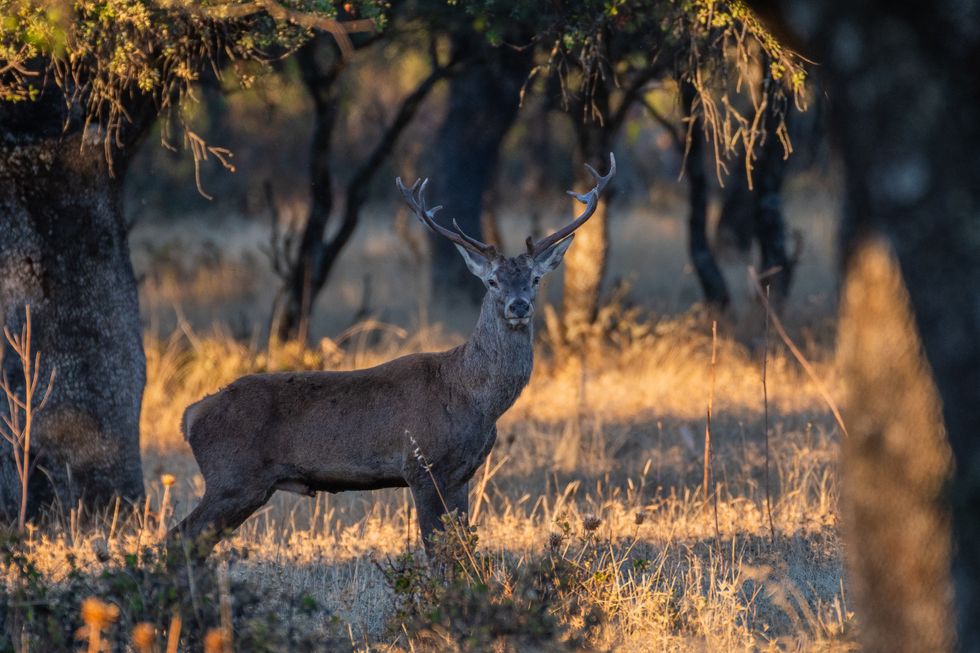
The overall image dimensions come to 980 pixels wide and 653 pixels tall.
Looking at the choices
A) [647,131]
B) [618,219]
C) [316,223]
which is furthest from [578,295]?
[647,131]

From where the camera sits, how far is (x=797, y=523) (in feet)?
24.4

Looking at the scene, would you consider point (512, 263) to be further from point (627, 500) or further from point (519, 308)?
point (627, 500)

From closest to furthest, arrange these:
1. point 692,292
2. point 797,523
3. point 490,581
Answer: point 490,581 → point 797,523 → point 692,292

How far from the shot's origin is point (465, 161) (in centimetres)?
1828

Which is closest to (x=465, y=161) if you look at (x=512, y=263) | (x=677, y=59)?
(x=677, y=59)

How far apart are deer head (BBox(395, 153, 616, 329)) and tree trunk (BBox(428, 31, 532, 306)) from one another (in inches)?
377

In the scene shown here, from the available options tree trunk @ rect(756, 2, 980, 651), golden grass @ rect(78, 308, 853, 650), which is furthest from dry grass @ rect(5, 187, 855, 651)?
tree trunk @ rect(756, 2, 980, 651)

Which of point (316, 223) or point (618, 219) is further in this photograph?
point (618, 219)

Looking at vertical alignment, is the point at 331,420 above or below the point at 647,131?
below

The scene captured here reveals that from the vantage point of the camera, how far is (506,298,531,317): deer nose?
22.3 ft

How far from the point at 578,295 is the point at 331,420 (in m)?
5.89

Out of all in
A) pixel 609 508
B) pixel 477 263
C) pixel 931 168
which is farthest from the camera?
pixel 609 508

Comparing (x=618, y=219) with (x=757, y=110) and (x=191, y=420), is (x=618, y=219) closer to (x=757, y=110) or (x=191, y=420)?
(x=757, y=110)

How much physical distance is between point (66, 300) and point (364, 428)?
2.15 m
